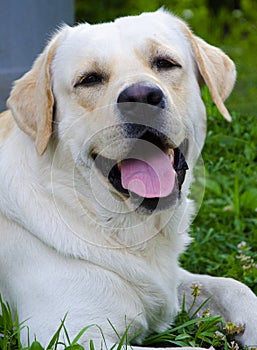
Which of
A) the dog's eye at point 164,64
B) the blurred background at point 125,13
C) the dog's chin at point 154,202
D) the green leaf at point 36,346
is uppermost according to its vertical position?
the dog's eye at point 164,64

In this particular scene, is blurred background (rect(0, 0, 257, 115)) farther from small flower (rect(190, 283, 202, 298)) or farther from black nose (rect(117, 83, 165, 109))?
black nose (rect(117, 83, 165, 109))

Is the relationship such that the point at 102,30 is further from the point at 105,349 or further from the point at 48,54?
the point at 105,349

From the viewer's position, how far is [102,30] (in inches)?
134

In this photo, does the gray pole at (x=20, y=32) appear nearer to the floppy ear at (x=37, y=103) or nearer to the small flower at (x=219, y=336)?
the floppy ear at (x=37, y=103)

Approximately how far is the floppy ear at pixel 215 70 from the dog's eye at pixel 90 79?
0.52 metres

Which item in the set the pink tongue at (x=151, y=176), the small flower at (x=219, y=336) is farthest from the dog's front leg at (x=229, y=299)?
Answer: the pink tongue at (x=151, y=176)

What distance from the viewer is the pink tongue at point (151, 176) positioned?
3.27 meters

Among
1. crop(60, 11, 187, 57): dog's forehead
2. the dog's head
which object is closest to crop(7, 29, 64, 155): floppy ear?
the dog's head

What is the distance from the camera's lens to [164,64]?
3387 mm

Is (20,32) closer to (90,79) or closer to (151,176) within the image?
(90,79)

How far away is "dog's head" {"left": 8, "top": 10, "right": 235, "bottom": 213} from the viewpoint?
10.3 feet

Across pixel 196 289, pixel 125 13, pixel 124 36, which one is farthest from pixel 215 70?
pixel 125 13

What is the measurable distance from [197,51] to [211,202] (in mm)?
1658

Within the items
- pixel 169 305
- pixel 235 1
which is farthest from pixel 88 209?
pixel 235 1
